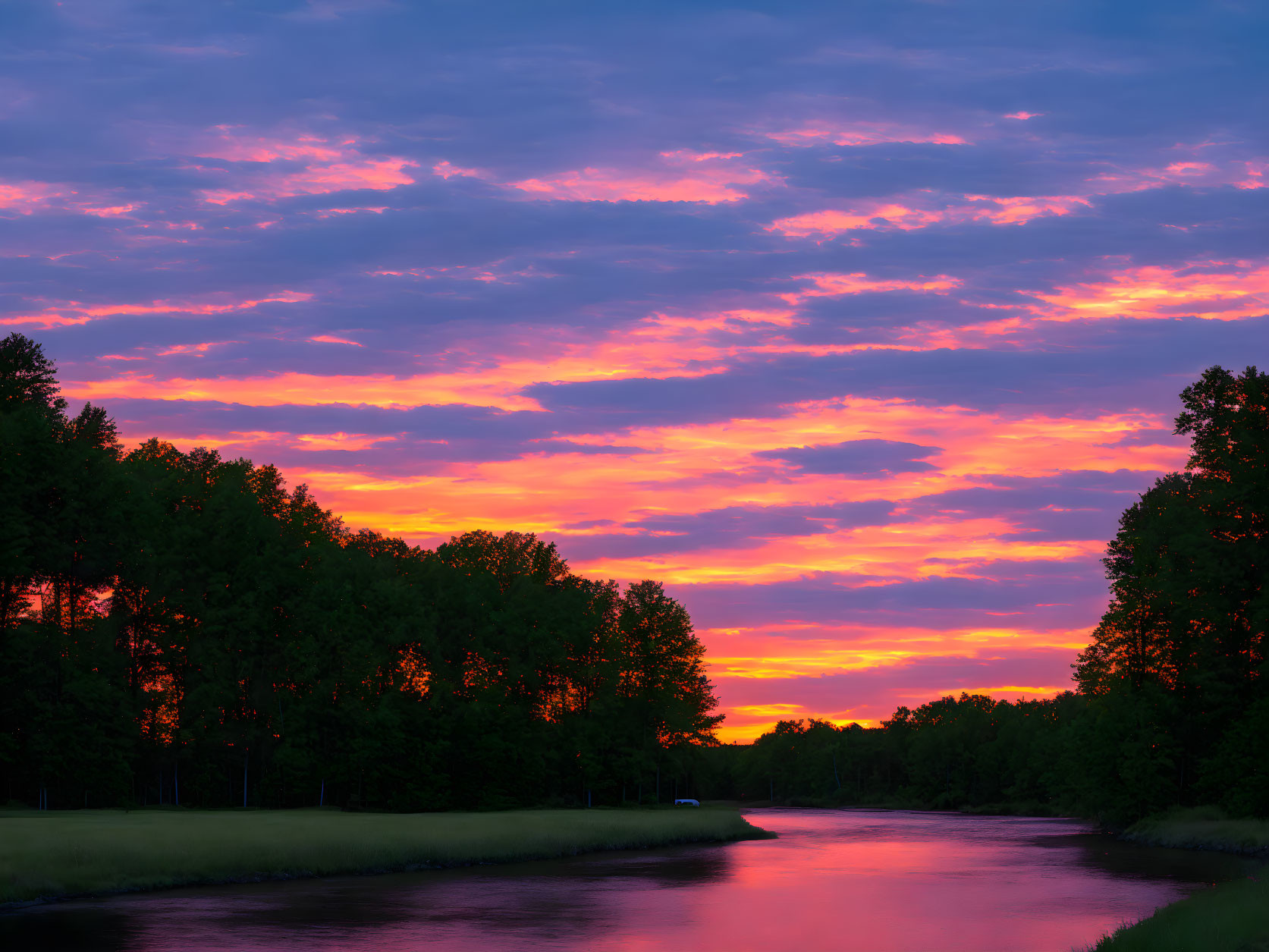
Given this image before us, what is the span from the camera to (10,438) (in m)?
66.6

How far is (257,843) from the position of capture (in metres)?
50.4

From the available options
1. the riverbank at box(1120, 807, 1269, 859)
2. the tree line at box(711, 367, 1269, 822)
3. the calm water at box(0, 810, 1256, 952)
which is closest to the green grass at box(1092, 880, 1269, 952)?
the calm water at box(0, 810, 1256, 952)

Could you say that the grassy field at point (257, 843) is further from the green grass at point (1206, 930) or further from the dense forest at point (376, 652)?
the green grass at point (1206, 930)

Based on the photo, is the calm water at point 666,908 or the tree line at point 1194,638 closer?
the calm water at point 666,908

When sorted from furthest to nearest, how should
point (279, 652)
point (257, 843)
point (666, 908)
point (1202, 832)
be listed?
point (279, 652) < point (1202, 832) < point (257, 843) < point (666, 908)

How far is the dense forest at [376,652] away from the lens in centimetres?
6975

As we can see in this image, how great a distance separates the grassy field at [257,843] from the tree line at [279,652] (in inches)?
285

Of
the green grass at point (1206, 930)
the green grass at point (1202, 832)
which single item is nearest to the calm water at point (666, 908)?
the green grass at point (1202, 832)

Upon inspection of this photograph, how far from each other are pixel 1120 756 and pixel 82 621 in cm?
6602

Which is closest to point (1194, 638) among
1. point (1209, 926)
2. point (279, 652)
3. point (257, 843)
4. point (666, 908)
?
point (666, 908)

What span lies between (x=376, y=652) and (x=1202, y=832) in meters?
55.4

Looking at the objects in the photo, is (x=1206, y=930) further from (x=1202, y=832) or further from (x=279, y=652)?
(x=279, y=652)

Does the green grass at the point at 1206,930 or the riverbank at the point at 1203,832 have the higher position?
the green grass at the point at 1206,930

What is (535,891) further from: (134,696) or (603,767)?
(603,767)
